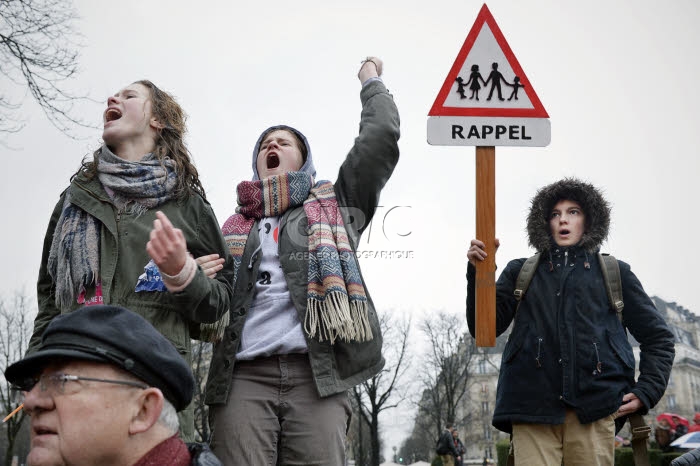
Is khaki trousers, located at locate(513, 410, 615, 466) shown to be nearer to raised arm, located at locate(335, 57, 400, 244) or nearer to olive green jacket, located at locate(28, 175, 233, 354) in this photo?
raised arm, located at locate(335, 57, 400, 244)

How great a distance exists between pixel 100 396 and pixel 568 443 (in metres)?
3.06

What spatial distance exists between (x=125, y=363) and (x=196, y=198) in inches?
75.9

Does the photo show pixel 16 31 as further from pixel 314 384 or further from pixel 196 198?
pixel 314 384

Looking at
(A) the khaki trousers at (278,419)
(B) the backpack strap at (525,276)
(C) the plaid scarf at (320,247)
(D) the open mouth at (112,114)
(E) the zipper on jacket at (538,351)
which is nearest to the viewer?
(A) the khaki trousers at (278,419)

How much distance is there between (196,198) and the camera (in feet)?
12.9

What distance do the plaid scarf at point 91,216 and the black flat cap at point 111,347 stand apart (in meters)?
Answer: 1.40

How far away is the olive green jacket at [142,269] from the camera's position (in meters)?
3.50

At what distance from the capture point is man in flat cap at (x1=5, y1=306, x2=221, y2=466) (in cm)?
207

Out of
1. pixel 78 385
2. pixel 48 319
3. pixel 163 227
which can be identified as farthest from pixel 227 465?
pixel 78 385

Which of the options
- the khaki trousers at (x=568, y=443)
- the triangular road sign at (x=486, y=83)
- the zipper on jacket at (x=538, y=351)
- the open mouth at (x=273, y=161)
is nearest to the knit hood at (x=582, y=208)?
the zipper on jacket at (x=538, y=351)

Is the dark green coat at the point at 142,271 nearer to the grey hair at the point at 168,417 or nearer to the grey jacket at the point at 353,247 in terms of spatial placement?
the grey jacket at the point at 353,247

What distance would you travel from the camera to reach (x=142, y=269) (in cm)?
362

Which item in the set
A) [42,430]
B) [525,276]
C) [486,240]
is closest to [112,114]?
[486,240]

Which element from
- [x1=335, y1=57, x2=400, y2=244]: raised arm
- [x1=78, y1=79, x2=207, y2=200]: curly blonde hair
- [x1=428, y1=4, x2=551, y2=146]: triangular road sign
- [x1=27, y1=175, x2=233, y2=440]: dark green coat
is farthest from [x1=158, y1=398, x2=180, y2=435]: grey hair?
[x1=428, y1=4, x2=551, y2=146]: triangular road sign
